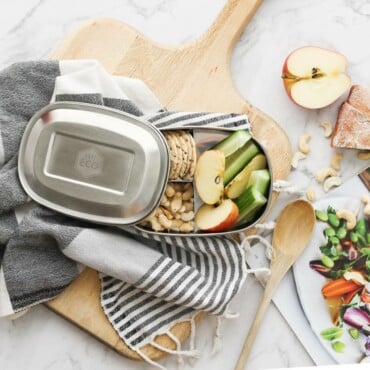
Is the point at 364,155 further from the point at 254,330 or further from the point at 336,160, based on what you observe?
the point at 254,330

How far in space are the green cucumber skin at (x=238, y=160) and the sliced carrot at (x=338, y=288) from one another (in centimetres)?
25

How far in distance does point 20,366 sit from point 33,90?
17.0 inches

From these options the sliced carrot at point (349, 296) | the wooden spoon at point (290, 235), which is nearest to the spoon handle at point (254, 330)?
the wooden spoon at point (290, 235)

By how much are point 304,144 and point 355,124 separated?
0.09 meters

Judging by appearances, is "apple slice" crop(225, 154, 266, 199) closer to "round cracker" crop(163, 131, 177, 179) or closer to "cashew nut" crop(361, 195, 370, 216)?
"round cracker" crop(163, 131, 177, 179)

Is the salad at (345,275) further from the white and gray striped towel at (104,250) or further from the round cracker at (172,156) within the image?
the round cracker at (172,156)

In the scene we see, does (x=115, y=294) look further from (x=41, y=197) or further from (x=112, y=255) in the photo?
(x=41, y=197)

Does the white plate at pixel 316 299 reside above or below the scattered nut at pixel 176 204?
below

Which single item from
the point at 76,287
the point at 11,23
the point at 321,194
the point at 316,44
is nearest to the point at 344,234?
the point at 321,194

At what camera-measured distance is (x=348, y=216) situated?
108cm

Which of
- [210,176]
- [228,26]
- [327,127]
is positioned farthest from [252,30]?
[210,176]

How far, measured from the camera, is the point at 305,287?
1077 mm

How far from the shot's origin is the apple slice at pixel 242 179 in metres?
0.99

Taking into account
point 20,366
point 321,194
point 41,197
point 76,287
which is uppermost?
point 321,194
